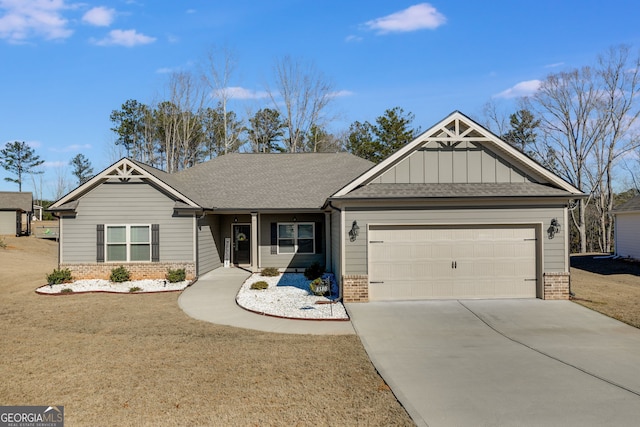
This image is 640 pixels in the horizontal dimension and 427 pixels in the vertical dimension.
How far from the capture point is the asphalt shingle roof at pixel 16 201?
1329 inches

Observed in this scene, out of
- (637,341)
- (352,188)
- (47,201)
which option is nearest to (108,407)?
(352,188)

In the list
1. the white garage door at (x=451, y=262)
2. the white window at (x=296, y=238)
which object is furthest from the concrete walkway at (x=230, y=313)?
the white window at (x=296, y=238)

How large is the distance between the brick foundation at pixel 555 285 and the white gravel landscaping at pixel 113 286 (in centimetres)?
1221

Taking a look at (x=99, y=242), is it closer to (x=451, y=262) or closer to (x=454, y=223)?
(x=451, y=262)

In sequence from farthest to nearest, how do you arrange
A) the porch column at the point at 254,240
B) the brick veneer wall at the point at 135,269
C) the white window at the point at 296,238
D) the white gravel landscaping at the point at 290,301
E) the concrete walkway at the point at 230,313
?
the white window at the point at 296,238 → the porch column at the point at 254,240 → the brick veneer wall at the point at 135,269 → the white gravel landscaping at the point at 290,301 → the concrete walkway at the point at 230,313

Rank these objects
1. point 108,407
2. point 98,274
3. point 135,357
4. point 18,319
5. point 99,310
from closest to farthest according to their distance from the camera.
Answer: point 108,407
point 135,357
point 18,319
point 99,310
point 98,274

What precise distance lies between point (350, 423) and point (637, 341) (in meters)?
7.00

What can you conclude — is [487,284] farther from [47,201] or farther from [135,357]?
[47,201]

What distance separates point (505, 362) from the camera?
6.88m

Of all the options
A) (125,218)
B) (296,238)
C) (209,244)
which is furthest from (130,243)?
(296,238)

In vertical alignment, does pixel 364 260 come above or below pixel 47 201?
below

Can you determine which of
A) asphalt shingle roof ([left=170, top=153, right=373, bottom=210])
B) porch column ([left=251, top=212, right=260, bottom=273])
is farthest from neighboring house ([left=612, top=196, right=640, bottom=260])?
porch column ([left=251, top=212, right=260, bottom=273])

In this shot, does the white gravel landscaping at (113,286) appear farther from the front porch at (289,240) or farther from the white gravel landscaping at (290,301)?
the front porch at (289,240)

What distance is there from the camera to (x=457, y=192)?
38.6ft
